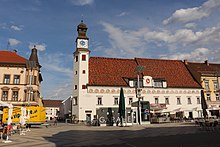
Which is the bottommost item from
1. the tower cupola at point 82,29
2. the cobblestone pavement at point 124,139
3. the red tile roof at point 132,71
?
the cobblestone pavement at point 124,139

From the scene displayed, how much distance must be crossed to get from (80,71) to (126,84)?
10112mm

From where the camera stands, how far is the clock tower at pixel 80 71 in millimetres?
44500

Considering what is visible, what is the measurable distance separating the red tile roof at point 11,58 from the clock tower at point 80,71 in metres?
10.7

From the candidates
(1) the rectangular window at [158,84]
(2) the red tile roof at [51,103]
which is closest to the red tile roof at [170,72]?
(1) the rectangular window at [158,84]

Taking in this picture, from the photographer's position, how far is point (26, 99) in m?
43.2

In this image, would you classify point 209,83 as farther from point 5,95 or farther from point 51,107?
point 51,107

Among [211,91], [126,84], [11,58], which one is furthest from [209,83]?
[11,58]

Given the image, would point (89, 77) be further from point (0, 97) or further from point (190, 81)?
point (190, 81)

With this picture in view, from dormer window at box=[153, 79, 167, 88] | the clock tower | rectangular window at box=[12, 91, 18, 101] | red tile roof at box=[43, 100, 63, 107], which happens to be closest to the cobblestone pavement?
the clock tower

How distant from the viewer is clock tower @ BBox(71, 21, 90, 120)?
4450cm

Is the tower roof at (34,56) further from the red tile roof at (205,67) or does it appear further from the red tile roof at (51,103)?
the red tile roof at (51,103)

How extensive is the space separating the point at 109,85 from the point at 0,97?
21068 mm

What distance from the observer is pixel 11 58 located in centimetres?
4553

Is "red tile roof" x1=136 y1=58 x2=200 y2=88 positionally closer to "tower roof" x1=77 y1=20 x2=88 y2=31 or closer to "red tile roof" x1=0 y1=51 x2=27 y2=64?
"tower roof" x1=77 y1=20 x2=88 y2=31
